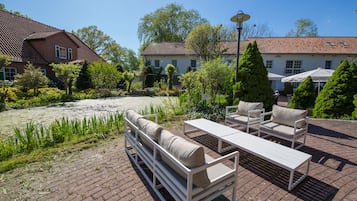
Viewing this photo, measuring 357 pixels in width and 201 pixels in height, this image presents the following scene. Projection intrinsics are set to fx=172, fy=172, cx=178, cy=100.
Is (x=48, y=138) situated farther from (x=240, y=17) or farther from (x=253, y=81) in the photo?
(x=253, y=81)

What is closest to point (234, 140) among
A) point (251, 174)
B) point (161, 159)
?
point (251, 174)

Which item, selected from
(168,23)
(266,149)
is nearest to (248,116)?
(266,149)

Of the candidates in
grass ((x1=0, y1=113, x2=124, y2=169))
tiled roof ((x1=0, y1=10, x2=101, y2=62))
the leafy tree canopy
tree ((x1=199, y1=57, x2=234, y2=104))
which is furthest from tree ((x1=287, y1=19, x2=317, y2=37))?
tiled roof ((x1=0, y1=10, x2=101, y2=62))

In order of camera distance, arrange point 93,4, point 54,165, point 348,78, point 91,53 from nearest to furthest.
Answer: point 54,165
point 348,78
point 93,4
point 91,53

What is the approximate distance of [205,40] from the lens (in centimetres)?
1666

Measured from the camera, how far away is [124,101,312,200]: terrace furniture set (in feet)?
5.92

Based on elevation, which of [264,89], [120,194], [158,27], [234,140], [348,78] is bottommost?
[120,194]

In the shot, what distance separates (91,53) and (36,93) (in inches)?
524

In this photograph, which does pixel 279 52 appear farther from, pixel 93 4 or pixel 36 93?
pixel 36 93

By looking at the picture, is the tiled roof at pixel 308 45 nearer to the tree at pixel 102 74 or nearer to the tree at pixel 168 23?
the tree at pixel 168 23

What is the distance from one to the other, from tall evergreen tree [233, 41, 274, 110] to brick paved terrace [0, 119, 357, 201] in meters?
2.96

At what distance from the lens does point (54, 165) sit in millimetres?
3127

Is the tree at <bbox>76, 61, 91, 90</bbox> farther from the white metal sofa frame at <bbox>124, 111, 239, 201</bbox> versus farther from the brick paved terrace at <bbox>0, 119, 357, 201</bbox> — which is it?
the white metal sofa frame at <bbox>124, 111, 239, 201</bbox>

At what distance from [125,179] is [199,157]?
1583mm
